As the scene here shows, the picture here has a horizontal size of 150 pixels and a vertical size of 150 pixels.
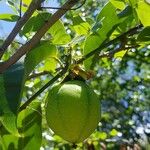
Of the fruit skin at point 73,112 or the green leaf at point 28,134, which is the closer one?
the fruit skin at point 73,112

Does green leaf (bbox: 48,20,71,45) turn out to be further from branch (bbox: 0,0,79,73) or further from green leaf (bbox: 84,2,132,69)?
branch (bbox: 0,0,79,73)

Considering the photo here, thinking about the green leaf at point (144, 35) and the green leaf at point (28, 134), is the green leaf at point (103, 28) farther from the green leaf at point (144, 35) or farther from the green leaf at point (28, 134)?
the green leaf at point (28, 134)

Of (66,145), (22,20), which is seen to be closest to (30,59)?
(22,20)

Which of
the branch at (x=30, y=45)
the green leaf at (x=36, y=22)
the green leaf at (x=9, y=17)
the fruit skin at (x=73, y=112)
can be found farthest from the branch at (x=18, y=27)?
the green leaf at (x=9, y=17)

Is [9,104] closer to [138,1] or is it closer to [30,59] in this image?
[30,59]

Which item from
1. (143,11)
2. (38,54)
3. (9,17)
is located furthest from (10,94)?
(9,17)

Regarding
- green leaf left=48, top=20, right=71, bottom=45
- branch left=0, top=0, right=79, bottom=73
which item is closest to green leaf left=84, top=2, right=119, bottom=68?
green leaf left=48, top=20, right=71, bottom=45
